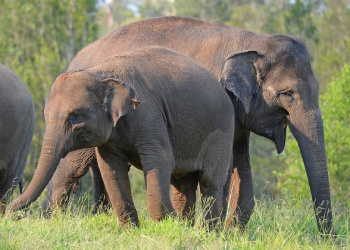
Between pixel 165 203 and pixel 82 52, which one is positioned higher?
pixel 82 52

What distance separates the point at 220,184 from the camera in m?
8.21

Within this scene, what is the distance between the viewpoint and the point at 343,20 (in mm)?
35938

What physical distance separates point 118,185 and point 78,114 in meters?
0.88

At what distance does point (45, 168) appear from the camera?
6.72 m

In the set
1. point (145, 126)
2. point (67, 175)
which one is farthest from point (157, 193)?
point (67, 175)

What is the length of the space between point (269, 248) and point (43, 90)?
20.7 metres

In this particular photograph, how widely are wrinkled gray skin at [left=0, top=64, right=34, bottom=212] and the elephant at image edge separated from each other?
1.09 meters

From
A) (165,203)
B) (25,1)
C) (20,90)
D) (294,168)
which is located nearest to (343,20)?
(25,1)

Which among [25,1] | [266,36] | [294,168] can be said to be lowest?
[294,168]

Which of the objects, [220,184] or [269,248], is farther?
[220,184]

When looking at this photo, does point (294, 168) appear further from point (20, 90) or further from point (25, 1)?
point (25, 1)

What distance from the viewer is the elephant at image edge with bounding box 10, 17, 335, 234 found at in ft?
29.2

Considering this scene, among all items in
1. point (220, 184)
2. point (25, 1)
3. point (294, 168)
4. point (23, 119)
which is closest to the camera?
point (220, 184)

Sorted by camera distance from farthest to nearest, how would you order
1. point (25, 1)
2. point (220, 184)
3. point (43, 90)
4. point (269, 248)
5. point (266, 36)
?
point (25, 1)
point (43, 90)
point (266, 36)
point (220, 184)
point (269, 248)
